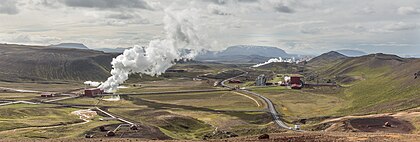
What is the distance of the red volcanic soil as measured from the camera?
319ft

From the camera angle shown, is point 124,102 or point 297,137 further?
point 124,102

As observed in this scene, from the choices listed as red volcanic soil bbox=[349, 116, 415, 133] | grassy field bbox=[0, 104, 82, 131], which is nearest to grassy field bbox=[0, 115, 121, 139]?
grassy field bbox=[0, 104, 82, 131]

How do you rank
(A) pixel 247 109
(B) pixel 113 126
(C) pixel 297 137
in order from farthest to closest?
(A) pixel 247 109 < (B) pixel 113 126 < (C) pixel 297 137

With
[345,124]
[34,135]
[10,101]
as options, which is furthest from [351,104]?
[10,101]

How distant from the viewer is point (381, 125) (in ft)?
339

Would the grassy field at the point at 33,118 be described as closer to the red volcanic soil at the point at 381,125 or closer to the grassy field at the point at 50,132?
the grassy field at the point at 50,132

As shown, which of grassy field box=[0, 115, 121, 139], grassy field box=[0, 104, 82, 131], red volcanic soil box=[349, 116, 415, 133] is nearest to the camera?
red volcanic soil box=[349, 116, 415, 133]

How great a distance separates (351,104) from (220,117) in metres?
60.0

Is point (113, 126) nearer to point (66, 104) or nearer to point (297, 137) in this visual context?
point (297, 137)

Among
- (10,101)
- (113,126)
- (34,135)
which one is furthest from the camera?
(10,101)

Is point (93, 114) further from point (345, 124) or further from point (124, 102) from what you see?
point (345, 124)

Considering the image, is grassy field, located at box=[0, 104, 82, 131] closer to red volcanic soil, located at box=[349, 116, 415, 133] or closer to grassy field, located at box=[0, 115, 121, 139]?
grassy field, located at box=[0, 115, 121, 139]

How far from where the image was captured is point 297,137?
7388cm

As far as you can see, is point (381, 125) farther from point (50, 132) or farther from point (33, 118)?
point (33, 118)
